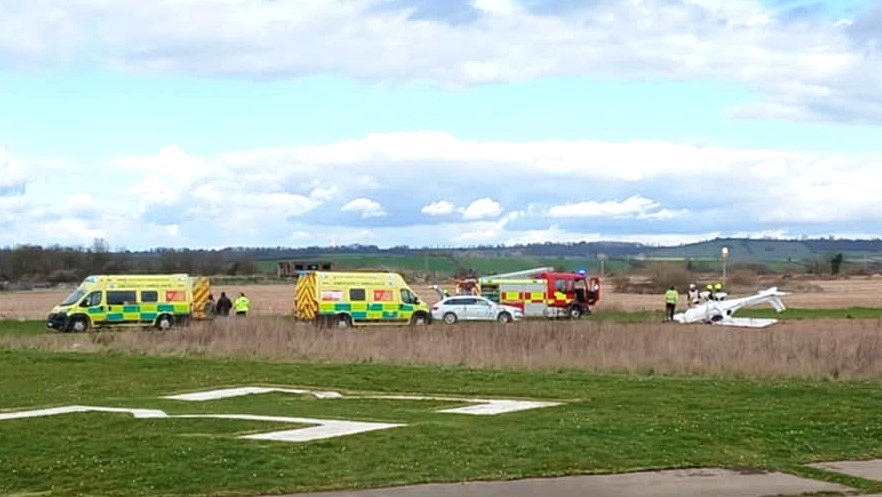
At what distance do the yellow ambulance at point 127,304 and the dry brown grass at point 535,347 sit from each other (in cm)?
1247

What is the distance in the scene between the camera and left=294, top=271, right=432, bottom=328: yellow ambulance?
5144 cm

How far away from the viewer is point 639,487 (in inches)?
430

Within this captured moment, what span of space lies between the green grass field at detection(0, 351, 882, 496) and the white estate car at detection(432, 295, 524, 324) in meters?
34.3

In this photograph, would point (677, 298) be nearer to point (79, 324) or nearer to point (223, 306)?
point (223, 306)

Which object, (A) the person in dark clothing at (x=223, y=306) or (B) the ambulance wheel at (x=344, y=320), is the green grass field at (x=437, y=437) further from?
(A) the person in dark clothing at (x=223, y=306)

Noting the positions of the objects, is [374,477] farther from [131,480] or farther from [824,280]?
[824,280]

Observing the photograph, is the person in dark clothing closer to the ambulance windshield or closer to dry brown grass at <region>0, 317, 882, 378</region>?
the ambulance windshield

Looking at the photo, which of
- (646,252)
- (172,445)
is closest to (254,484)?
(172,445)

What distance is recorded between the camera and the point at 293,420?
16.2 meters

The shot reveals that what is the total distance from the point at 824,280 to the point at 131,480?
12551 centimetres

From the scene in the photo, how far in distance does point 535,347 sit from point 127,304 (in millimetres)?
25487

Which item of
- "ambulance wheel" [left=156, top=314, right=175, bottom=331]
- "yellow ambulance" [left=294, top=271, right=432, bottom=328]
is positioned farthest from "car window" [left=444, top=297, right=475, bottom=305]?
"ambulance wheel" [left=156, top=314, right=175, bottom=331]

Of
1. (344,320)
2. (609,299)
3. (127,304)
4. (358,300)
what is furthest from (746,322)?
(609,299)

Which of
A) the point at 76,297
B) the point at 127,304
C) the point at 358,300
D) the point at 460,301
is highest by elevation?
the point at 76,297
